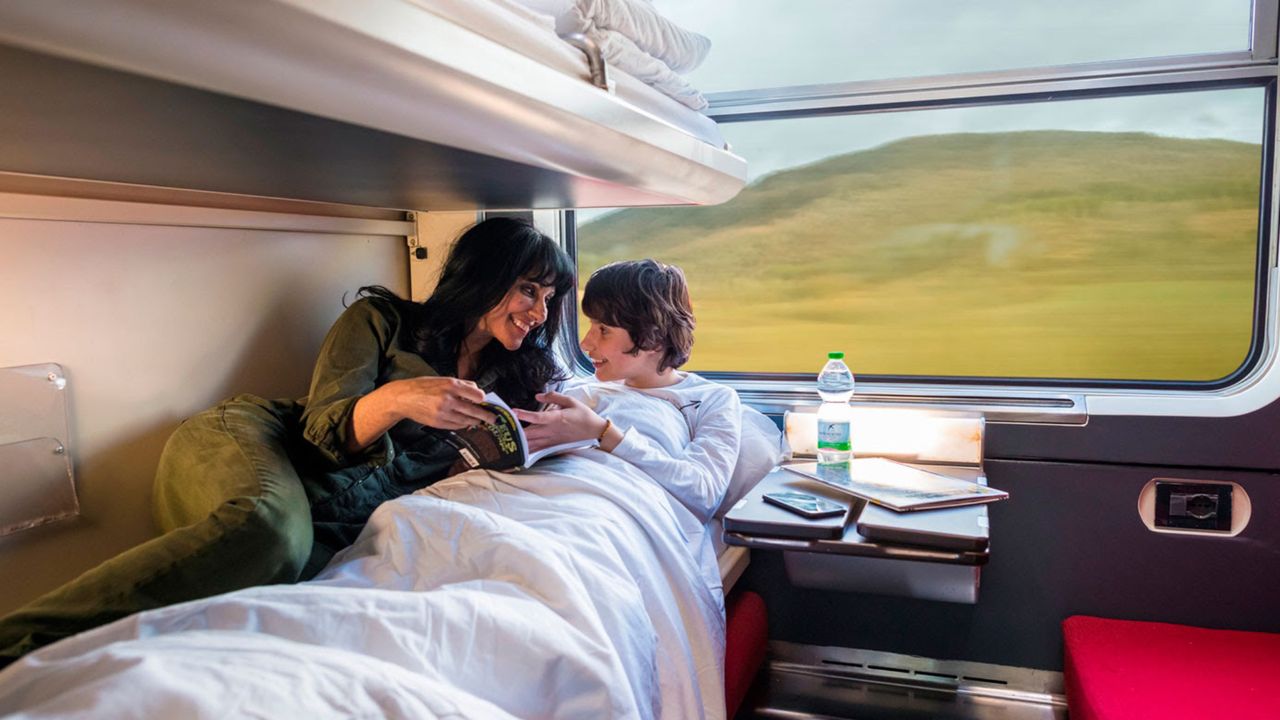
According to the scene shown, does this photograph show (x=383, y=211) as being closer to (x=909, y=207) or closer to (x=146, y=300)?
(x=146, y=300)

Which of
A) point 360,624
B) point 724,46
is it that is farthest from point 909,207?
point 360,624

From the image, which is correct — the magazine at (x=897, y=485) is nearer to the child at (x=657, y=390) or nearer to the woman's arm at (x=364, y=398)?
the child at (x=657, y=390)

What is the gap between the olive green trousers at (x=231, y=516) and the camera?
4.10 feet

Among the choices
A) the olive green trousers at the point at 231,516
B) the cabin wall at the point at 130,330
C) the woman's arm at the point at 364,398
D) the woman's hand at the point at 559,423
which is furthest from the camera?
the woman's hand at the point at 559,423

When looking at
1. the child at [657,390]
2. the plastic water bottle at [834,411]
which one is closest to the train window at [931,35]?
the child at [657,390]

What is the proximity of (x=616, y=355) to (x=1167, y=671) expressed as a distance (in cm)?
162

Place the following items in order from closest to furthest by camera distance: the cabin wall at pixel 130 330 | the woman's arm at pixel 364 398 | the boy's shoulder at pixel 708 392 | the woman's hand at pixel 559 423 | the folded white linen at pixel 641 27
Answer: the folded white linen at pixel 641 27 → the cabin wall at pixel 130 330 → the woman's arm at pixel 364 398 → the woman's hand at pixel 559 423 → the boy's shoulder at pixel 708 392

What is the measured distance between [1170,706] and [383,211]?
252cm

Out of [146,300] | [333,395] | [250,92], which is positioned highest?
[250,92]

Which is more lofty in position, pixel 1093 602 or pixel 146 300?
pixel 146 300

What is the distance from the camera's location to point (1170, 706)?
177 cm

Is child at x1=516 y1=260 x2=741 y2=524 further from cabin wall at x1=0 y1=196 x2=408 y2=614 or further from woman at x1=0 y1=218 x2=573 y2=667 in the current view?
cabin wall at x1=0 y1=196 x2=408 y2=614

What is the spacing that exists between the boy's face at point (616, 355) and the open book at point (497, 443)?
0.62 metres

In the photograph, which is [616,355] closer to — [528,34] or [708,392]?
[708,392]
